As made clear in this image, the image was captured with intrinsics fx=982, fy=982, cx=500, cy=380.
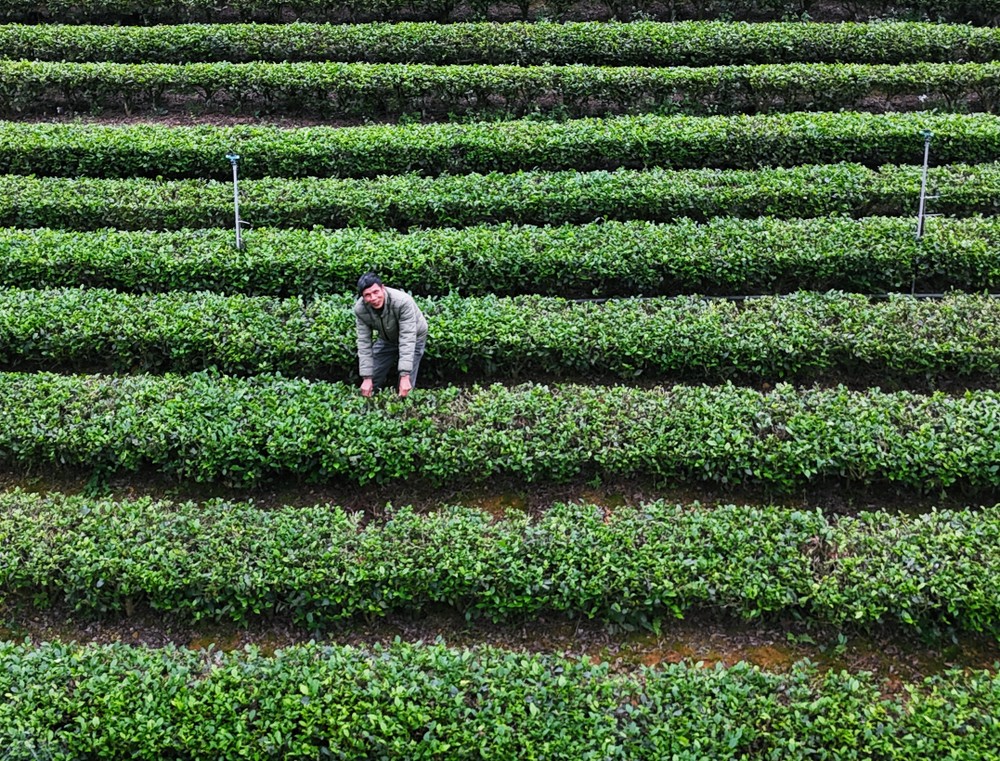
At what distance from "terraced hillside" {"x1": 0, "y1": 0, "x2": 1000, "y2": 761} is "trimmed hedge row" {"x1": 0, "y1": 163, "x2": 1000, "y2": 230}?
0.05 meters

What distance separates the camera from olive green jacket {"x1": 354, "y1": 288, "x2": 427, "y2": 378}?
27.6 feet

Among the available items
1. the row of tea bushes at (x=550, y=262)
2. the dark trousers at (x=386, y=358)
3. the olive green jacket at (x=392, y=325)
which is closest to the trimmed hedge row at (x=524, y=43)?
the row of tea bushes at (x=550, y=262)

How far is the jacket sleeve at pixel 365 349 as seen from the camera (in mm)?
8562

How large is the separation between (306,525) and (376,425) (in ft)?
4.02

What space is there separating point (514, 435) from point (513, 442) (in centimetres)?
8

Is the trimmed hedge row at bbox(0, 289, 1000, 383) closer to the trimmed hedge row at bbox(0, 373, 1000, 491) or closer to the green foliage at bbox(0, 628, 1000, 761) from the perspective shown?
the trimmed hedge row at bbox(0, 373, 1000, 491)

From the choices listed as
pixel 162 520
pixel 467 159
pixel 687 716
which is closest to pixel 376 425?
pixel 162 520

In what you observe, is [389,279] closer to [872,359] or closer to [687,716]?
[872,359]

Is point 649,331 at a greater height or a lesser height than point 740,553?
greater

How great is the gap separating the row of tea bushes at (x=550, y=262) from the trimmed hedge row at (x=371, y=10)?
8.87 meters

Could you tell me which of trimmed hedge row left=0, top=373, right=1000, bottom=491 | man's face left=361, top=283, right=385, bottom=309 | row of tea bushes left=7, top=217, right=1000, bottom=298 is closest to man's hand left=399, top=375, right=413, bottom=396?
trimmed hedge row left=0, top=373, right=1000, bottom=491

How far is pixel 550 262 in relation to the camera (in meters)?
10.7

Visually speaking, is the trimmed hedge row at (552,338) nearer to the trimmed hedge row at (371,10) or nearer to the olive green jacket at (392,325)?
the olive green jacket at (392,325)

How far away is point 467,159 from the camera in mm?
13234
